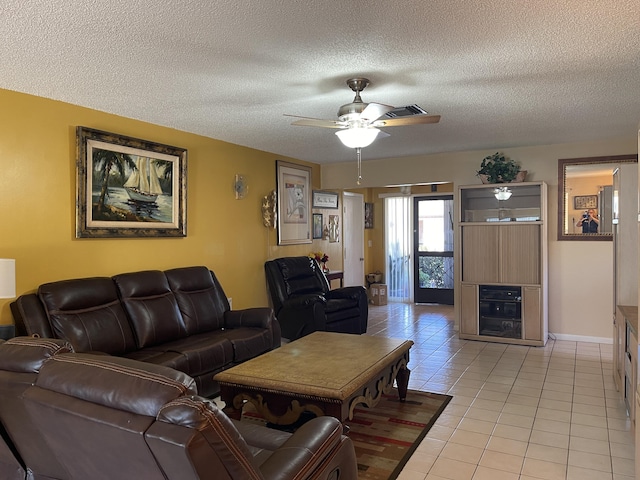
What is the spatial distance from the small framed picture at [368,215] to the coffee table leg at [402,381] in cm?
544

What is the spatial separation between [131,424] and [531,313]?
5.17 metres

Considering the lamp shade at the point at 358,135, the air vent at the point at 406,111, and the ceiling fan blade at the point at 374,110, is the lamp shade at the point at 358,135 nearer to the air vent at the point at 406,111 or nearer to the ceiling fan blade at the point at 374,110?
the ceiling fan blade at the point at 374,110

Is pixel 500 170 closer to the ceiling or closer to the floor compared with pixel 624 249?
closer to the ceiling

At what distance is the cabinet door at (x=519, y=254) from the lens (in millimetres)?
5465

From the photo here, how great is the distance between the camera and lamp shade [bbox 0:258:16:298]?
2906 millimetres

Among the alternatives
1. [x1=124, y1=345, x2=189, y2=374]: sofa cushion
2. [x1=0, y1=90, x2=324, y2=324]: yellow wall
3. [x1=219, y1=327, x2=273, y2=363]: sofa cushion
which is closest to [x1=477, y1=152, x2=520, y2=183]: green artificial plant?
[x1=0, y1=90, x2=324, y2=324]: yellow wall

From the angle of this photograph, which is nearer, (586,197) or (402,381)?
(402,381)

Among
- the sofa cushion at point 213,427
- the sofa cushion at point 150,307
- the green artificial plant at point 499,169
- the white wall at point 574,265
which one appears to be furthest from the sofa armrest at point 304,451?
the white wall at point 574,265

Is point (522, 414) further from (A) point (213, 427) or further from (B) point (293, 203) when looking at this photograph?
(B) point (293, 203)

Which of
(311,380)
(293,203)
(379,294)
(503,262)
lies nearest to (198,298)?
(311,380)

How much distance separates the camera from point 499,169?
5.68m

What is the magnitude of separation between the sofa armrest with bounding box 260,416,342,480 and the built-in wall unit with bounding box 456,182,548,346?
13.9 ft

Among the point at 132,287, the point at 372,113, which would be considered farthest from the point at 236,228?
the point at 372,113

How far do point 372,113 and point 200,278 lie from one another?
2.42 m
